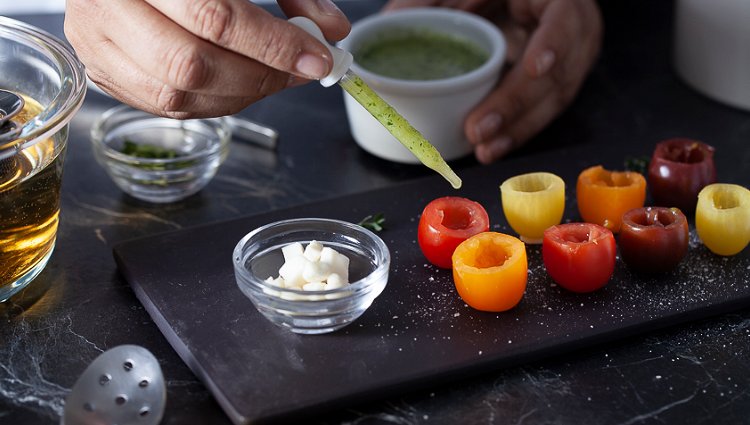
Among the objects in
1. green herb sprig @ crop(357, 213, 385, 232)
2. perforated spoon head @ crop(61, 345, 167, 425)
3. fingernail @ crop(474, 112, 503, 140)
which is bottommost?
green herb sprig @ crop(357, 213, 385, 232)

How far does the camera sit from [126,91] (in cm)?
157

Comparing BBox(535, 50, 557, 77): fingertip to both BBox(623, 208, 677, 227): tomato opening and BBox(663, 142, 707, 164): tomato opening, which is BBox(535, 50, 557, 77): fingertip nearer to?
BBox(663, 142, 707, 164): tomato opening

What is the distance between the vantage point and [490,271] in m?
1.50

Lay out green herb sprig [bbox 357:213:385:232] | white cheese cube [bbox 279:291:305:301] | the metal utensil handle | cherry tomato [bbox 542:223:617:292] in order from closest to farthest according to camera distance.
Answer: white cheese cube [bbox 279:291:305:301] < cherry tomato [bbox 542:223:617:292] < green herb sprig [bbox 357:213:385:232] < the metal utensil handle

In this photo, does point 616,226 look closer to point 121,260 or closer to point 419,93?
point 419,93

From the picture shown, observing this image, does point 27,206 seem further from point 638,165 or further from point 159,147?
point 638,165

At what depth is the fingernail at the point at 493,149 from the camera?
2.06 meters

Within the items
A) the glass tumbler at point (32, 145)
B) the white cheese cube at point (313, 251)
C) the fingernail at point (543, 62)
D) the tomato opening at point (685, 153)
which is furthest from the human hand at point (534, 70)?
the glass tumbler at point (32, 145)

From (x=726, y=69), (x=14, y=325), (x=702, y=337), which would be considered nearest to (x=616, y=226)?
(x=702, y=337)

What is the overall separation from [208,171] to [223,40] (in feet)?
1.88

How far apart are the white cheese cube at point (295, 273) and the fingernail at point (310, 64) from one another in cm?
28

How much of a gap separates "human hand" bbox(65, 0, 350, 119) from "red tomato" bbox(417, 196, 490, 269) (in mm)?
323

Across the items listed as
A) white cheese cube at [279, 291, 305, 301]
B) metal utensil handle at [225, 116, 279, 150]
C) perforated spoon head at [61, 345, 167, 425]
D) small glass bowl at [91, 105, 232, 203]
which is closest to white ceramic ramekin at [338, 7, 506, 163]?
metal utensil handle at [225, 116, 279, 150]

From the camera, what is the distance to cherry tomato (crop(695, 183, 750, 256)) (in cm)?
166
